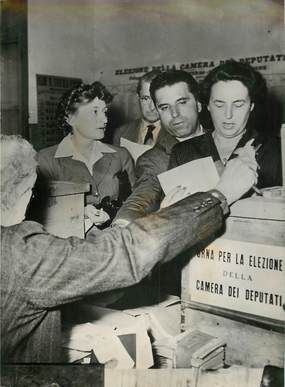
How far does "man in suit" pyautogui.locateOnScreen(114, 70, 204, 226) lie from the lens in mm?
1462

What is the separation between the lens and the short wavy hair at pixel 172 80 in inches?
57.2

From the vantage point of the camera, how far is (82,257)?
1.36 meters

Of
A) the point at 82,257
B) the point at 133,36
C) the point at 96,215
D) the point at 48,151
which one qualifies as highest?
the point at 133,36

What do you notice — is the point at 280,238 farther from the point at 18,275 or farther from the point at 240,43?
the point at 18,275

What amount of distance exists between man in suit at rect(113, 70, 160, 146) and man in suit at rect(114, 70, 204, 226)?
18 mm

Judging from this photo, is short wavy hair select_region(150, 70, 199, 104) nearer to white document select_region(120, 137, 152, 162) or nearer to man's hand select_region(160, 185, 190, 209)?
white document select_region(120, 137, 152, 162)

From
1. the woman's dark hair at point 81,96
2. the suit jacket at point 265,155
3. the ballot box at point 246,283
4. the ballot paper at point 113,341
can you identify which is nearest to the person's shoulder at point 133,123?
the woman's dark hair at point 81,96

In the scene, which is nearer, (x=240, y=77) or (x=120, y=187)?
(x=240, y=77)

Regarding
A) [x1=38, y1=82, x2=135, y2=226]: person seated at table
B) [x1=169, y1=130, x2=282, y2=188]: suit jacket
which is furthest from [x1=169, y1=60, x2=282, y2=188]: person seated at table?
[x1=38, y1=82, x2=135, y2=226]: person seated at table

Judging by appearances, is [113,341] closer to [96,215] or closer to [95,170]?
[96,215]

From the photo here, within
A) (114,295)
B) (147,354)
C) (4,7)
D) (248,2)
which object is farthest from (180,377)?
(4,7)

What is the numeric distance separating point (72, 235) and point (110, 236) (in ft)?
0.67

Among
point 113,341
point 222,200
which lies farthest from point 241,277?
point 113,341

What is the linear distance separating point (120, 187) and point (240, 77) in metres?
0.54
